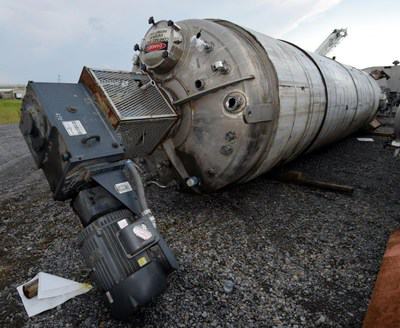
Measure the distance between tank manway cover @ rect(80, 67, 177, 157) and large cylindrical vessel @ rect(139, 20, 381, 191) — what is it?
272 mm

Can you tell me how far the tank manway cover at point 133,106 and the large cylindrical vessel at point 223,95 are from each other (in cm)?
27

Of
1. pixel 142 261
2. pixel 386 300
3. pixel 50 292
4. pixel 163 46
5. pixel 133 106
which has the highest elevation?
pixel 163 46

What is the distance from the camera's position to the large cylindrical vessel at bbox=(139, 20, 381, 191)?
283 cm

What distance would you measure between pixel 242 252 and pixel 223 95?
1683 mm

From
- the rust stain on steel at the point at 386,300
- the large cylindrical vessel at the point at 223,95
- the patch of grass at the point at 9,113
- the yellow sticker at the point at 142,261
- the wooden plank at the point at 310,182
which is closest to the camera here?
the rust stain on steel at the point at 386,300

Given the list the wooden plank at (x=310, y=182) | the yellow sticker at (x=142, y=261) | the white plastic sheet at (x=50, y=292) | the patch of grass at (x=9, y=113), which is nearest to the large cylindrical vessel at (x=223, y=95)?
the wooden plank at (x=310, y=182)

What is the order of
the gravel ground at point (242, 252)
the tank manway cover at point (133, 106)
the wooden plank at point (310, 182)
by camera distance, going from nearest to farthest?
the gravel ground at point (242, 252) < the tank manway cover at point (133, 106) < the wooden plank at point (310, 182)

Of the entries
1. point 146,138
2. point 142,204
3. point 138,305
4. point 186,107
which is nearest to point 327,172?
point 186,107

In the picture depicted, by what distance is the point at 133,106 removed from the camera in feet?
8.21

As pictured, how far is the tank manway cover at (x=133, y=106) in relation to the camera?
2.29m

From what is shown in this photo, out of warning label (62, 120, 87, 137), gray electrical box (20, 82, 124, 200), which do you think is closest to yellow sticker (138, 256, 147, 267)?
gray electrical box (20, 82, 124, 200)

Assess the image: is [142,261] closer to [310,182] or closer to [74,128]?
[74,128]

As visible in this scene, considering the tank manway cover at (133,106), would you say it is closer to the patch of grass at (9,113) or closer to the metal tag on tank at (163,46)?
the metal tag on tank at (163,46)

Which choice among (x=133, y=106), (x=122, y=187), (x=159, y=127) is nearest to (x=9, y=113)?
(x=159, y=127)
